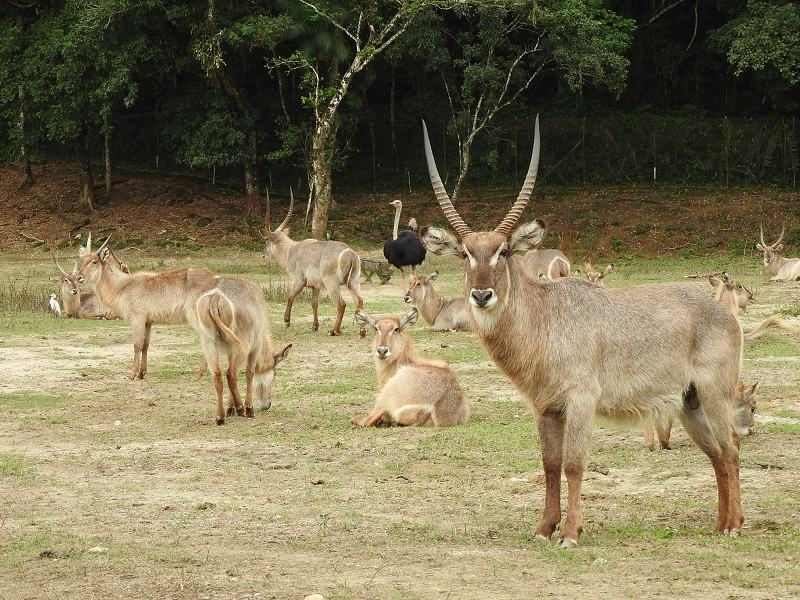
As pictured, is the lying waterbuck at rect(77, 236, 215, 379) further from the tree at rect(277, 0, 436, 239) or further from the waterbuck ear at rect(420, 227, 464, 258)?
the tree at rect(277, 0, 436, 239)

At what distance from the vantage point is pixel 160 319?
14.4 meters

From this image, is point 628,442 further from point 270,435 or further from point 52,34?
point 52,34

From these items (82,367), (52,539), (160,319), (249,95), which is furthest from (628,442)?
(249,95)

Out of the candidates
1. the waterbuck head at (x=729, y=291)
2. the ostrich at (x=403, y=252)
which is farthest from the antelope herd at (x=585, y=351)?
the ostrich at (x=403, y=252)

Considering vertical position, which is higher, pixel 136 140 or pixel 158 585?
pixel 136 140

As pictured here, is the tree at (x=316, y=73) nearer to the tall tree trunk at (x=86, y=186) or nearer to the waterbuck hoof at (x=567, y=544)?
the tall tree trunk at (x=86, y=186)

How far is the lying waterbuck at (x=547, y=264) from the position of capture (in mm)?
17984

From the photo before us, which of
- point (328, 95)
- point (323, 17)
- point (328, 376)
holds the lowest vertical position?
point (328, 376)

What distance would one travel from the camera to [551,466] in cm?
713

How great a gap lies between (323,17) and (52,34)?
6920 mm

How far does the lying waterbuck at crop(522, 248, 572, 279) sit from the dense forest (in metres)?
10.7

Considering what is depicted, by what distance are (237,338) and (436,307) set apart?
7.37 metres

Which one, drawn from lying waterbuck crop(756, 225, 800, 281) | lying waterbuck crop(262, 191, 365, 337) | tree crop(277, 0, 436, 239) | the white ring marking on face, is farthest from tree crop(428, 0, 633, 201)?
the white ring marking on face

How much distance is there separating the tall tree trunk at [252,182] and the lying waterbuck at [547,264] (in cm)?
1598
